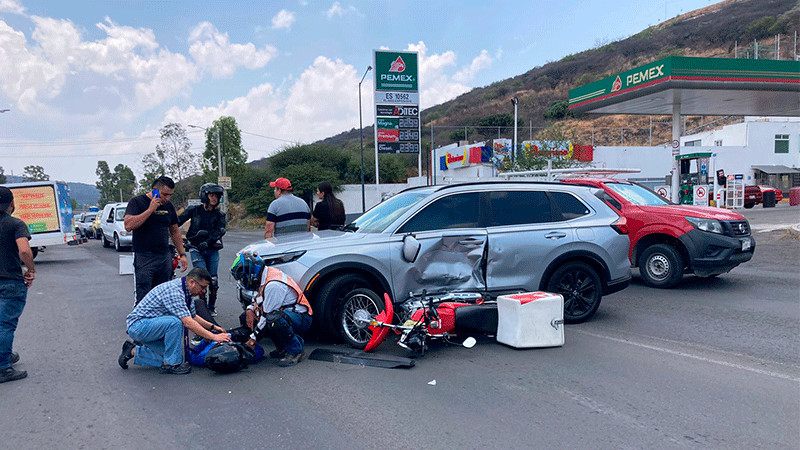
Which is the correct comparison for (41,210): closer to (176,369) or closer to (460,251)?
(176,369)

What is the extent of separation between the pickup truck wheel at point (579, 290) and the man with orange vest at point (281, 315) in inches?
136

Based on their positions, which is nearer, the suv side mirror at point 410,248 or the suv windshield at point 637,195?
the suv side mirror at point 410,248

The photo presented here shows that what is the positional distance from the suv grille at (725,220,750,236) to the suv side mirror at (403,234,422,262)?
6.12 m

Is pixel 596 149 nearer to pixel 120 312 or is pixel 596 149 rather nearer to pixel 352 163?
pixel 352 163

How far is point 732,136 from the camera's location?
4272cm

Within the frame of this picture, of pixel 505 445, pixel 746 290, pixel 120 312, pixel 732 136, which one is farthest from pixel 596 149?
pixel 505 445

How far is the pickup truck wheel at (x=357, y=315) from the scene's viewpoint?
614 cm

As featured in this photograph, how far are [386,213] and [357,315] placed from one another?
148 cm

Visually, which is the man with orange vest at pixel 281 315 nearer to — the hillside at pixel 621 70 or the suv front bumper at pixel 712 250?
the suv front bumper at pixel 712 250

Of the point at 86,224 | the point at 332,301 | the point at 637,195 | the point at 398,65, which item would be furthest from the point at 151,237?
the point at 86,224

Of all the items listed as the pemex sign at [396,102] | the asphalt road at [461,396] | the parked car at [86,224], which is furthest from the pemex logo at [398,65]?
the asphalt road at [461,396]

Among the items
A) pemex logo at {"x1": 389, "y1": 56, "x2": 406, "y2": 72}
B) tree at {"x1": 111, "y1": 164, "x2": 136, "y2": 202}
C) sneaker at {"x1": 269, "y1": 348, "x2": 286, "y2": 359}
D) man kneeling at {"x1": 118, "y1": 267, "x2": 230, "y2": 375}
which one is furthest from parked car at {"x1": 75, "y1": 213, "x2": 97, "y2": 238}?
tree at {"x1": 111, "y1": 164, "x2": 136, "y2": 202}

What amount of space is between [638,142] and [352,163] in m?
28.0

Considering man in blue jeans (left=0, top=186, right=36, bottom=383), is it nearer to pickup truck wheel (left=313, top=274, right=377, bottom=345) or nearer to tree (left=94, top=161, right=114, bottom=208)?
pickup truck wheel (left=313, top=274, right=377, bottom=345)
